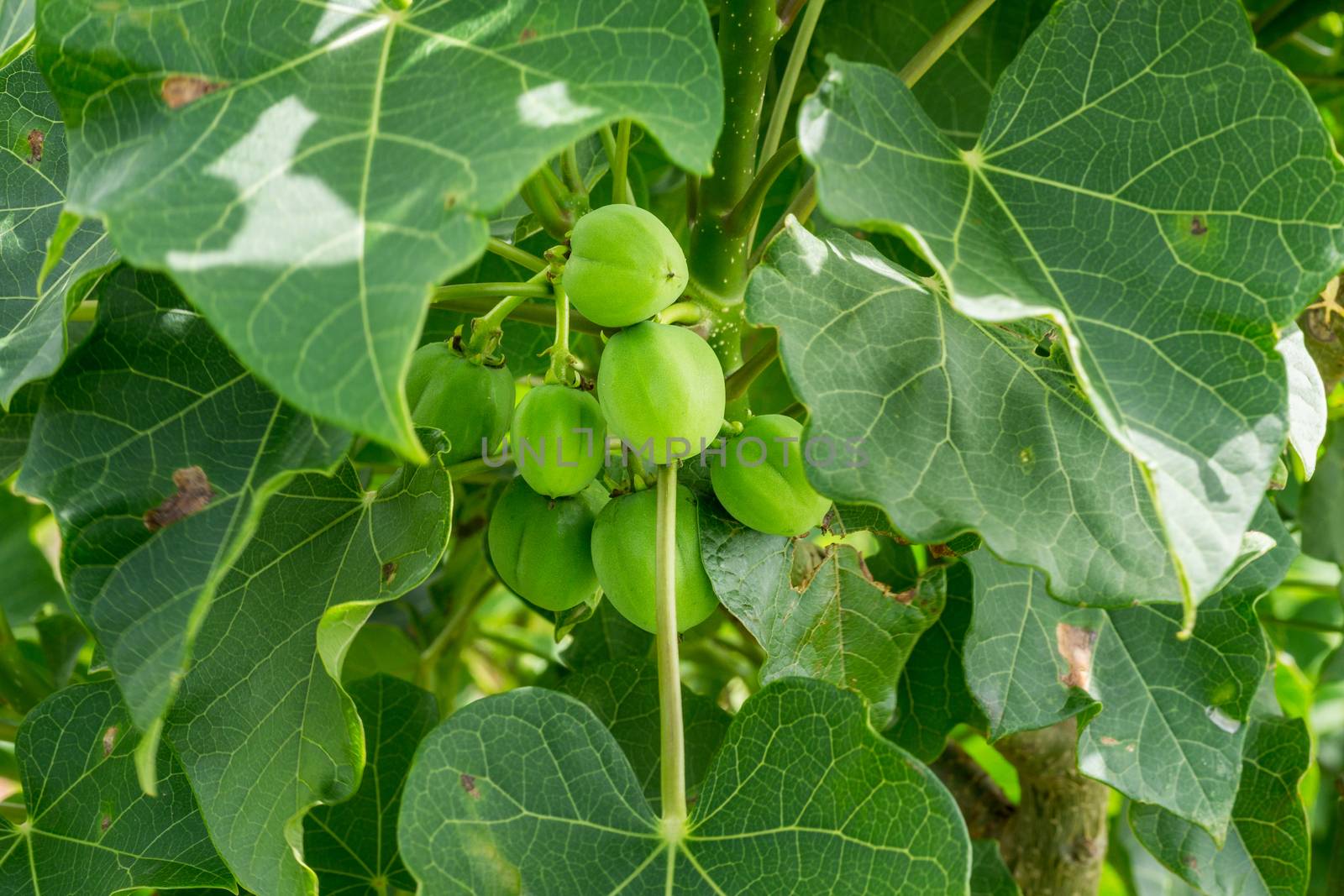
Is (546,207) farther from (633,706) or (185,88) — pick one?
(633,706)

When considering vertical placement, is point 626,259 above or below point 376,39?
below

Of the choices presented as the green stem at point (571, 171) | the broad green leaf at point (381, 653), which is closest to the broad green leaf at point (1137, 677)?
the green stem at point (571, 171)

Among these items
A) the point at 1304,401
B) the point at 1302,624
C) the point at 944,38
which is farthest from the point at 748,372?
→ the point at 1302,624

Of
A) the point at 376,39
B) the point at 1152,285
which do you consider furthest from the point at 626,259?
the point at 1152,285

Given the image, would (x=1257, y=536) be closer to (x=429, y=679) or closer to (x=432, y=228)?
(x=432, y=228)

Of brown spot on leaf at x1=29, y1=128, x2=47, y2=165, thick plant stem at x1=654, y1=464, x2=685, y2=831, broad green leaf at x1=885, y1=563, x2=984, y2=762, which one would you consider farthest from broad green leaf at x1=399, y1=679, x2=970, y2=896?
brown spot on leaf at x1=29, y1=128, x2=47, y2=165

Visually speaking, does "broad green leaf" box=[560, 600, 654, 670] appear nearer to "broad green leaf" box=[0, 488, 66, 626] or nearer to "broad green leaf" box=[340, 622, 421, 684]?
"broad green leaf" box=[340, 622, 421, 684]

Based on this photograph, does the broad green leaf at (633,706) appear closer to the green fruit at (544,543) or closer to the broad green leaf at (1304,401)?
the green fruit at (544,543)
